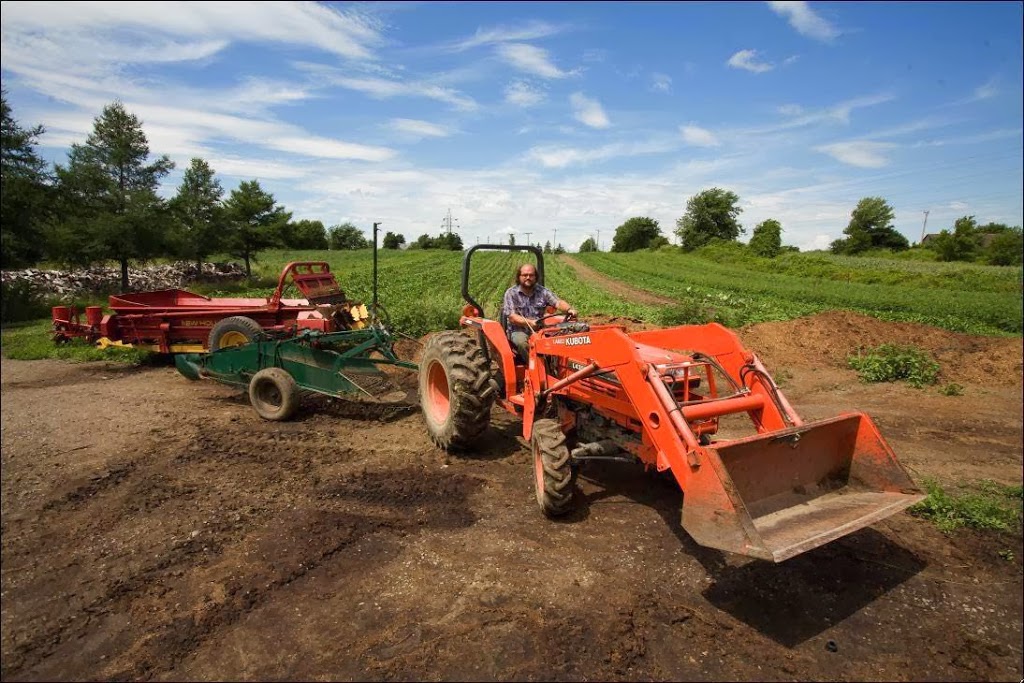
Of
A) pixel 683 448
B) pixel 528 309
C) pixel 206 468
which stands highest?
pixel 528 309

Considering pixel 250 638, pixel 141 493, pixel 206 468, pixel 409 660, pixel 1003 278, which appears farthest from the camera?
pixel 1003 278

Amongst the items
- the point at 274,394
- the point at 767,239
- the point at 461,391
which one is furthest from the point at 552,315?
the point at 767,239

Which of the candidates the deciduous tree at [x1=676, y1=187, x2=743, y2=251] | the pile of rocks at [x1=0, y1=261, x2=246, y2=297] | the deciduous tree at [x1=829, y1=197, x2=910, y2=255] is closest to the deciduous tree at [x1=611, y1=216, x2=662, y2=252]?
the deciduous tree at [x1=676, y1=187, x2=743, y2=251]

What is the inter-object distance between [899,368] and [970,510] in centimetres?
602

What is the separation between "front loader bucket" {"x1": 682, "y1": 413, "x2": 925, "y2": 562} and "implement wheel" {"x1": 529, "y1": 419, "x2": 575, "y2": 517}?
1209 mm

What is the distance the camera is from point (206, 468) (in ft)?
18.1

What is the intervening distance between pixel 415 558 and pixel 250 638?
3.76 ft

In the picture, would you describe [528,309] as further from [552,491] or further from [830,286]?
[830,286]

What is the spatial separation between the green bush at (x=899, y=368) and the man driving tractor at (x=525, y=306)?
685cm

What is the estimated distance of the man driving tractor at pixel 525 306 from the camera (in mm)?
5621

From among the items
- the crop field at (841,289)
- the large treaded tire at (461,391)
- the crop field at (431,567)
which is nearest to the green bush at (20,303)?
the crop field at (431,567)

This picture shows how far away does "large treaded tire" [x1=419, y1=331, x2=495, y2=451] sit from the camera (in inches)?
212

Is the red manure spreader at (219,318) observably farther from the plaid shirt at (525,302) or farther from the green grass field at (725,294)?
the plaid shirt at (525,302)

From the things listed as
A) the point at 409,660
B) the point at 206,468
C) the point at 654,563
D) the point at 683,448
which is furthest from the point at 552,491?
the point at 206,468
